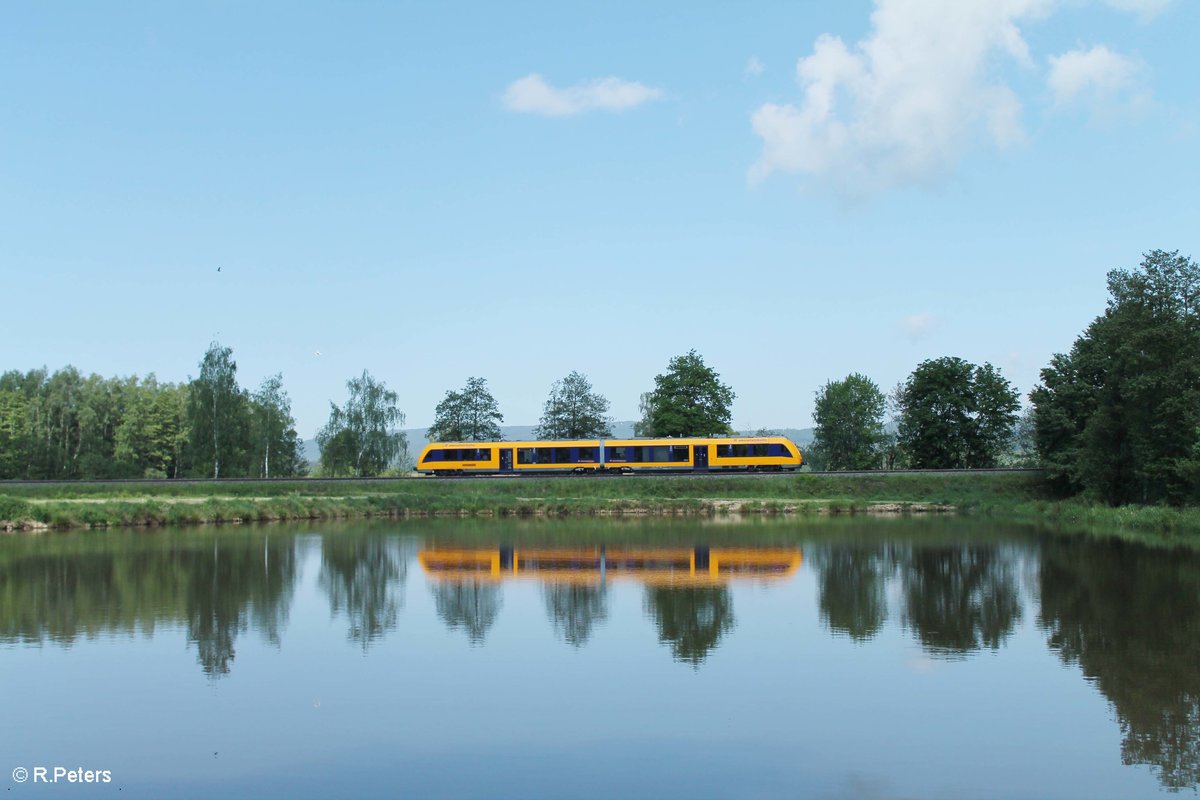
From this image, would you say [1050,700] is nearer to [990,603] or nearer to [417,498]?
[990,603]

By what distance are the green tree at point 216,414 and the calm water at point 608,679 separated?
48770mm

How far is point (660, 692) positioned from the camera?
15727 mm

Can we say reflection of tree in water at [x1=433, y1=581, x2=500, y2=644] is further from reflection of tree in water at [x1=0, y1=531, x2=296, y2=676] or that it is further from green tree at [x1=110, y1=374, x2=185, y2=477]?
green tree at [x1=110, y1=374, x2=185, y2=477]

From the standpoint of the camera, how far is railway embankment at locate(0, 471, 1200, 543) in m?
52.2

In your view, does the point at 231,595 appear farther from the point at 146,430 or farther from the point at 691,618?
the point at 146,430

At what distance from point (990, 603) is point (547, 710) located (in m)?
13.8

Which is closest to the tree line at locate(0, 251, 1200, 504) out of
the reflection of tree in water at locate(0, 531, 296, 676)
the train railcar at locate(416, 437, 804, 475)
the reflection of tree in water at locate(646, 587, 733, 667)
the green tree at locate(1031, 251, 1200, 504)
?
the green tree at locate(1031, 251, 1200, 504)

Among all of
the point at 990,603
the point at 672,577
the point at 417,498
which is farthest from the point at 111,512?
the point at 990,603

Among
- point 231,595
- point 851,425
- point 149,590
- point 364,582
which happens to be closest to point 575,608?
point 364,582

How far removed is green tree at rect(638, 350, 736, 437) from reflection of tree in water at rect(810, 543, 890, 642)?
51.8m

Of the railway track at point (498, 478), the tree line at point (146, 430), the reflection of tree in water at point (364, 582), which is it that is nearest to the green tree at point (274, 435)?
the tree line at point (146, 430)

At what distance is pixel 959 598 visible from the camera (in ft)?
82.9

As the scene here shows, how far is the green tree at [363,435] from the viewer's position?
8906 centimetres

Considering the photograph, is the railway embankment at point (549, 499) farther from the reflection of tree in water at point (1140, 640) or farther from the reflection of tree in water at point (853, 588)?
the reflection of tree in water at point (1140, 640)
